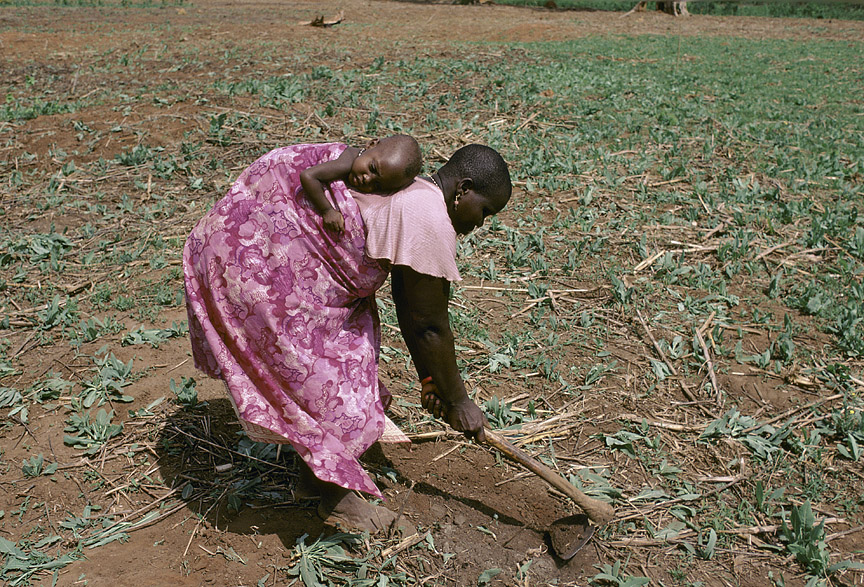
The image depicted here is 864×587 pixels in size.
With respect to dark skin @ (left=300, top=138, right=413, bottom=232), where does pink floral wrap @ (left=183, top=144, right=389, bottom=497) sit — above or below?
below

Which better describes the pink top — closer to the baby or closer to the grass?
the baby

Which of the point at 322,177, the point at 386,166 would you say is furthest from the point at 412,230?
the point at 322,177

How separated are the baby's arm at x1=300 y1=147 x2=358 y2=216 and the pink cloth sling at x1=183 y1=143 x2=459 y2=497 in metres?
0.03

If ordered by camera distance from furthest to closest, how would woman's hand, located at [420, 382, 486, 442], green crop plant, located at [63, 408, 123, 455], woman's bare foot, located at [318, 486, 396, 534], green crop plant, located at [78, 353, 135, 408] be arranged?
green crop plant, located at [78, 353, 135, 408], green crop plant, located at [63, 408, 123, 455], woman's bare foot, located at [318, 486, 396, 534], woman's hand, located at [420, 382, 486, 442]

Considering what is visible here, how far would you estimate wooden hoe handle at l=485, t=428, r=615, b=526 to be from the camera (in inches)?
88.0

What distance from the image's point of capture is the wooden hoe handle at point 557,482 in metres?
2.24

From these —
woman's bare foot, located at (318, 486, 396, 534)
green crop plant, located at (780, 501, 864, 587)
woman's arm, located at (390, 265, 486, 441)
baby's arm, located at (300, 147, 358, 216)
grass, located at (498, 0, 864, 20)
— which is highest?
grass, located at (498, 0, 864, 20)

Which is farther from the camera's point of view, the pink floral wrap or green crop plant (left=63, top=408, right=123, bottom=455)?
green crop plant (left=63, top=408, right=123, bottom=455)

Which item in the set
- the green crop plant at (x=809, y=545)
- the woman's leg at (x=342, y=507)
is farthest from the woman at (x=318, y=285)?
the green crop plant at (x=809, y=545)

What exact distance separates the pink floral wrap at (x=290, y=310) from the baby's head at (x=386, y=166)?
6cm

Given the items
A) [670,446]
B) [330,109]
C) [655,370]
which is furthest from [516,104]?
[670,446]

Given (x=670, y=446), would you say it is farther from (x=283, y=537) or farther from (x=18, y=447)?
(x=18, y=447)

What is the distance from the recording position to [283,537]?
2234 millimetres

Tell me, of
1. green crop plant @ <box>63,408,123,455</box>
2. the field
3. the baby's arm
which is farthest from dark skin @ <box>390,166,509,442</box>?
green crop plant @ <box>63,408,123,455</box>
